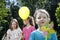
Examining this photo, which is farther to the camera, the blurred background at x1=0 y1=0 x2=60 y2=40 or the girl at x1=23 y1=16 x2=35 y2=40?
the blurred background at x1=0 y1=0 x2=60 y2=40

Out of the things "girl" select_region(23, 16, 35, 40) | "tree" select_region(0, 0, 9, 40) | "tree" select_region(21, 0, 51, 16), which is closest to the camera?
"girl" select_region(23, 16, 35, 40)

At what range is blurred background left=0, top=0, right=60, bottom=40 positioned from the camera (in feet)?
24.5

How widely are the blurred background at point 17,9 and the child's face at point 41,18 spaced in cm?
469

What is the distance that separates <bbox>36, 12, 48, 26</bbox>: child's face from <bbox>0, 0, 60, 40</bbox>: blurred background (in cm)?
469

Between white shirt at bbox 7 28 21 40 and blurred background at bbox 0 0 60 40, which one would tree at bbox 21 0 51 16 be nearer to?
blurred background at bbox 0 0 60 40

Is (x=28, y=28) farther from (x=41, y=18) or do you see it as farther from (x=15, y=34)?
(x=41, y=18)

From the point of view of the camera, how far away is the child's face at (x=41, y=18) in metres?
2.29

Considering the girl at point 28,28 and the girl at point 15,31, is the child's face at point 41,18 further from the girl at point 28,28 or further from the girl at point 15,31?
the girl at point 15,31

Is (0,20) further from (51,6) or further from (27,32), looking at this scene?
(27,32)

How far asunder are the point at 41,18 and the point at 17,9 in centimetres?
617

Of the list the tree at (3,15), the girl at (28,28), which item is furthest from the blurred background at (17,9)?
the girl at (28,28)

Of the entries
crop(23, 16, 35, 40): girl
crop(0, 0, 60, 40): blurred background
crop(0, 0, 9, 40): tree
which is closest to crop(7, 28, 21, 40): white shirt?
crop(23, 16, 35, 40): girl

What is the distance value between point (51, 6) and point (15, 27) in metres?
2.93

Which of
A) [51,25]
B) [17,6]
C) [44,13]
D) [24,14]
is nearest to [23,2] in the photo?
[17,6]
